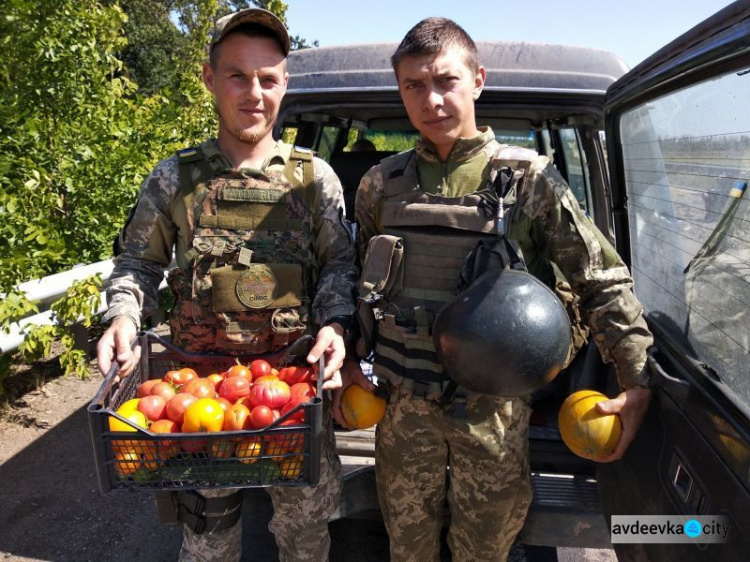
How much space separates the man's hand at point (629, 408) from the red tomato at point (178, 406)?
1268 mm

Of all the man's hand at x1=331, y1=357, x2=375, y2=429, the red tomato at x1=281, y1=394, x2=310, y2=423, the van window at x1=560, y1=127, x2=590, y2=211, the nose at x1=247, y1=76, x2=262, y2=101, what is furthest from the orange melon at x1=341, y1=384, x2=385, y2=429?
the van window at x1=560, y1=127, x2=590, y2=211

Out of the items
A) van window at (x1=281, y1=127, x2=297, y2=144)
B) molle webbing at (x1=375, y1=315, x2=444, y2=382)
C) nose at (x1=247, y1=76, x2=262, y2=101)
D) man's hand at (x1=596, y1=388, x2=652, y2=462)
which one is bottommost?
man's hand at (x1=596, y1=388, x2=652, y2=462)

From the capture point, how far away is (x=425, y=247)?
76.1 inches

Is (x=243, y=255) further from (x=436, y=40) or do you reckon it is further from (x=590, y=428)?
(x=590, y=428)

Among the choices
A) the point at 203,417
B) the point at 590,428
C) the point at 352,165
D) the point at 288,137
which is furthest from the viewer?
the point at 288,137

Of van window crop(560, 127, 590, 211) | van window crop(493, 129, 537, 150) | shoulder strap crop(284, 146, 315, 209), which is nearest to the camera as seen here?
shoulder strap crop(284, 146, 315, 209)

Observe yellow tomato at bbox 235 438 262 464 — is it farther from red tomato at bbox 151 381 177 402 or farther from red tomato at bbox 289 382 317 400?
red tomato at bbox 151 381 177 402

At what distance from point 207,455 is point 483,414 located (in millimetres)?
907

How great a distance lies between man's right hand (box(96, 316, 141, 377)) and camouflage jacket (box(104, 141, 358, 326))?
0.21ft

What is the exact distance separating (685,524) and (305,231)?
1.51 metres

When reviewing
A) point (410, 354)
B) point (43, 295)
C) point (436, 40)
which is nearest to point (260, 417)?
point (410, 354)

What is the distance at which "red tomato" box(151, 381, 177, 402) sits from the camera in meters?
1.84

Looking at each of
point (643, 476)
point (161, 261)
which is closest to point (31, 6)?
point (161, 261)

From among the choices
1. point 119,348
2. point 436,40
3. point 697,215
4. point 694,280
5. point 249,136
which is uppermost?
point 436,40
